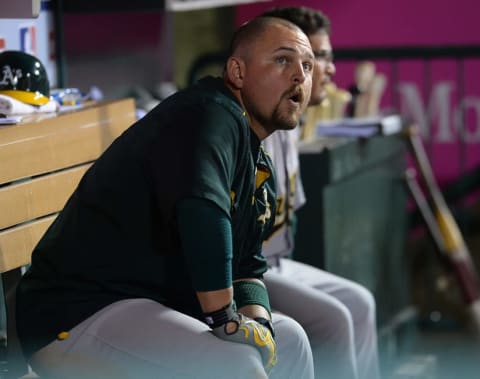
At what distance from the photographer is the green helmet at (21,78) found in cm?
314

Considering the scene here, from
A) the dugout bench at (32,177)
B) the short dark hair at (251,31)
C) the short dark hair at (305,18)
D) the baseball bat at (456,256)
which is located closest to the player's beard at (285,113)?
the short dark hair at (251,31)

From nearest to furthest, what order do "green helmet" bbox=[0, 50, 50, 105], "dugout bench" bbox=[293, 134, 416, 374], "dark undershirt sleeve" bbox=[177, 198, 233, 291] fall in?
"dark undershirt sleeve" bbox=[177, 198, 233, 291] → "green helmet" bbox=[0, 50, 50, 105] → "dugout bench" bbox=[293, 134, 416, 374]

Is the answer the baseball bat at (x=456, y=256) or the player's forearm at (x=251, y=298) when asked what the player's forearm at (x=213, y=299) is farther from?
the baseball bat at (x=456, y=256)

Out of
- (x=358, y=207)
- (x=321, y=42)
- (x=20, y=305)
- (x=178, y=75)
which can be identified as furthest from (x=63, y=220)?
(x=178, y=75)

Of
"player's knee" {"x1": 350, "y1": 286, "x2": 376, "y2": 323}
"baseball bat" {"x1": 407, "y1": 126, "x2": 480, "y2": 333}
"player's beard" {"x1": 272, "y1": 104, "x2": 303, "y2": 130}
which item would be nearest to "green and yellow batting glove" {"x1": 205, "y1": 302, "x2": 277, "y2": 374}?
"player's beard" {"x1": 272, "y1": 104, "x2": 303, "y2": 130}

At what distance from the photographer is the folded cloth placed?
3016 millimetres

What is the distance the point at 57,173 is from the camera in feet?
10.1

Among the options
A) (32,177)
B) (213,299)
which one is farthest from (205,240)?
(32,177)

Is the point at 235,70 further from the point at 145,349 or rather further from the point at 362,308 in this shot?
the point at 362,308

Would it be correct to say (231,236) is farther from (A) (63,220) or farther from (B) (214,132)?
(A) (63,220)

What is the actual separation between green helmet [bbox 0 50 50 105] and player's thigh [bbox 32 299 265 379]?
0.82 meters

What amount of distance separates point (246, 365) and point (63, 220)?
1.68 feet

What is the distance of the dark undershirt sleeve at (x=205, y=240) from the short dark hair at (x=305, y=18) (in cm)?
134

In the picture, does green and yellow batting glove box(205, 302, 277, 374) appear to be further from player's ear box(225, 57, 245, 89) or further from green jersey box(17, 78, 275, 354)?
player's ear box(225, 57, 245, 89)
